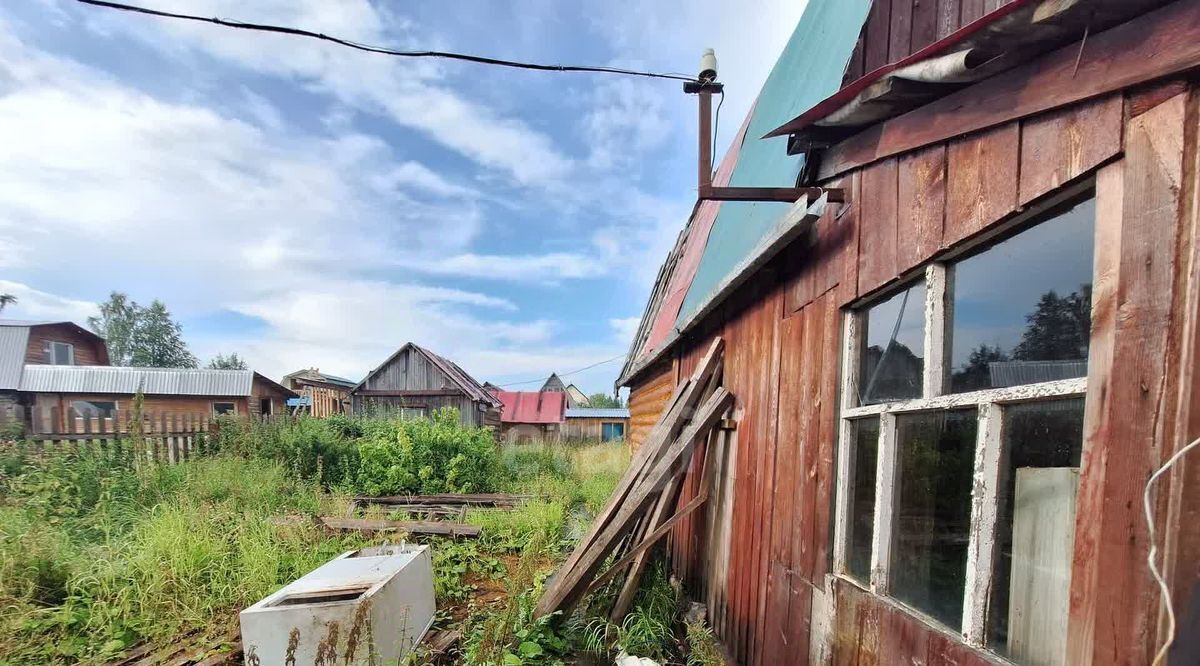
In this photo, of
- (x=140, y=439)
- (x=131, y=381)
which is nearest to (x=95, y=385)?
(x=131, y=381)

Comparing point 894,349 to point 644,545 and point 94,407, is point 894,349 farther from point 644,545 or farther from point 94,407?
point 94,407

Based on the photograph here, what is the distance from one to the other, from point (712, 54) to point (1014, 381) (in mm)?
2435

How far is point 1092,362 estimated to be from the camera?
40.0 inches

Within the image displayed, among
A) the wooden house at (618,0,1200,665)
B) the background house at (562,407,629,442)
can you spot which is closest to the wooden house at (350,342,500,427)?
the background house at (562,407,629,442)

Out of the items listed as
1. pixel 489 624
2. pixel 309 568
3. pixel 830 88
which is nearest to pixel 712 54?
pixel 830 88

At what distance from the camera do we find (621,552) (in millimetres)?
4078

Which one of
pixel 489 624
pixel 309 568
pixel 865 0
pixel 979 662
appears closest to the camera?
pixel 979 662

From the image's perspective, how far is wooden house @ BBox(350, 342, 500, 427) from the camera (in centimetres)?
1922

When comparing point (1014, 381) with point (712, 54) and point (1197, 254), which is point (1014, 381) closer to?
point (1197, 254)

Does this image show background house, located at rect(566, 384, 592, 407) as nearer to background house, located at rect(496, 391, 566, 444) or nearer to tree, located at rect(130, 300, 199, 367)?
background house, located at rect(496, 391, 566, 444)

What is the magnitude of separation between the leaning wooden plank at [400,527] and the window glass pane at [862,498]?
556 cm

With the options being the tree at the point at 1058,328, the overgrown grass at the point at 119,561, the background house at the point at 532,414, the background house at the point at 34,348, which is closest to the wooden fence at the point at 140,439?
the overgrown grass at the point at 119,561

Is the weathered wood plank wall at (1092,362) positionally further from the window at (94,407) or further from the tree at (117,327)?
the tree at (117,327)

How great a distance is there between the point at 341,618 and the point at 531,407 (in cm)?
2504
